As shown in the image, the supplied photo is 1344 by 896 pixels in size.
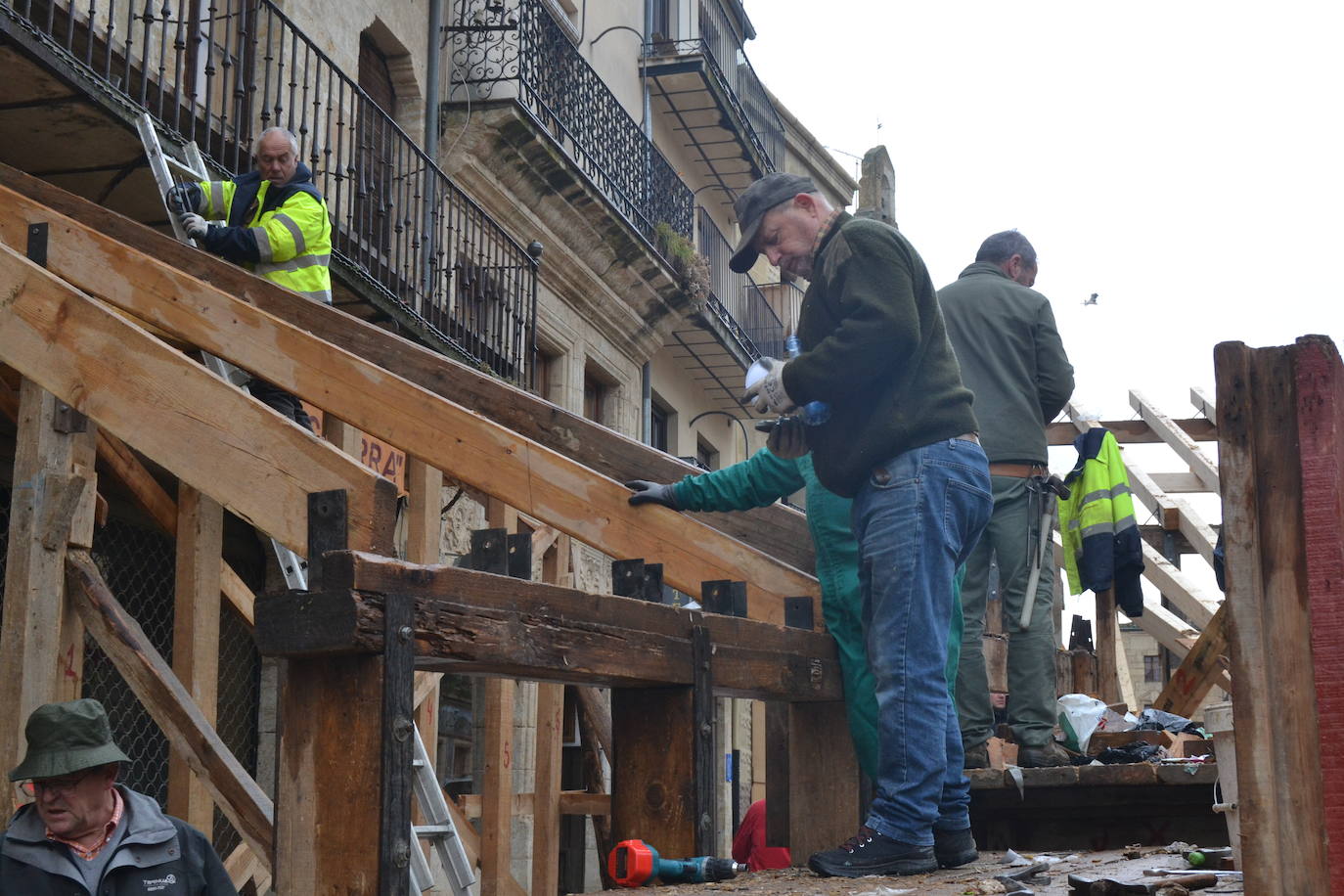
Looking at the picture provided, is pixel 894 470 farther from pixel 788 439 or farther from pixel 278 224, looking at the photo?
pixel 278 224

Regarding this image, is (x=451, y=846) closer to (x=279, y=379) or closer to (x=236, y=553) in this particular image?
(x=279, y=379)

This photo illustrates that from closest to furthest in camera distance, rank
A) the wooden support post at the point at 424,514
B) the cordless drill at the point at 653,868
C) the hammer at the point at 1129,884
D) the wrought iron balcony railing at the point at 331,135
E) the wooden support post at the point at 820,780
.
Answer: the hammer at the point at 1129,884, the cordless drill at the point at 653,868, the wooden support post at the point at 820,780, the wooden support post at the point at 424,514, the wrought iron balcony railing at the point at 331,135

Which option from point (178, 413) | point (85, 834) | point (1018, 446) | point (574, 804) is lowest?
point (574, 804)

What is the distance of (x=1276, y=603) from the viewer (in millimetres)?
2615

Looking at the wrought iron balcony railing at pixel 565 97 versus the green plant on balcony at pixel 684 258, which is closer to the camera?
the wrought iron balcony railing at pixel 565 97

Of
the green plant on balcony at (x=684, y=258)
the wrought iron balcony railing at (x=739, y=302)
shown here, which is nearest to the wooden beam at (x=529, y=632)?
the green plant on balcony at (x=684, y=258)

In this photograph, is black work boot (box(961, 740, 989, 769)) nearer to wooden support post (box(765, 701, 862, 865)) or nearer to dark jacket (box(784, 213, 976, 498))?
wooden support post (box(765, 701, 862, 865))

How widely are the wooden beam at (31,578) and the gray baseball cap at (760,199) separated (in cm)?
238

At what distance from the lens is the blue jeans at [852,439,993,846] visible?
167 inches

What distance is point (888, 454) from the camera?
443cm

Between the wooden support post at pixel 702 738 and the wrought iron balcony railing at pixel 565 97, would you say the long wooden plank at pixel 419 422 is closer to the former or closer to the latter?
the wooden support post at pixel 702 738

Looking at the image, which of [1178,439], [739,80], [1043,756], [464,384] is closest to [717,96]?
[739,80]

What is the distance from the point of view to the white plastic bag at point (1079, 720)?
7.15m

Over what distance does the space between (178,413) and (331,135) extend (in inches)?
292
